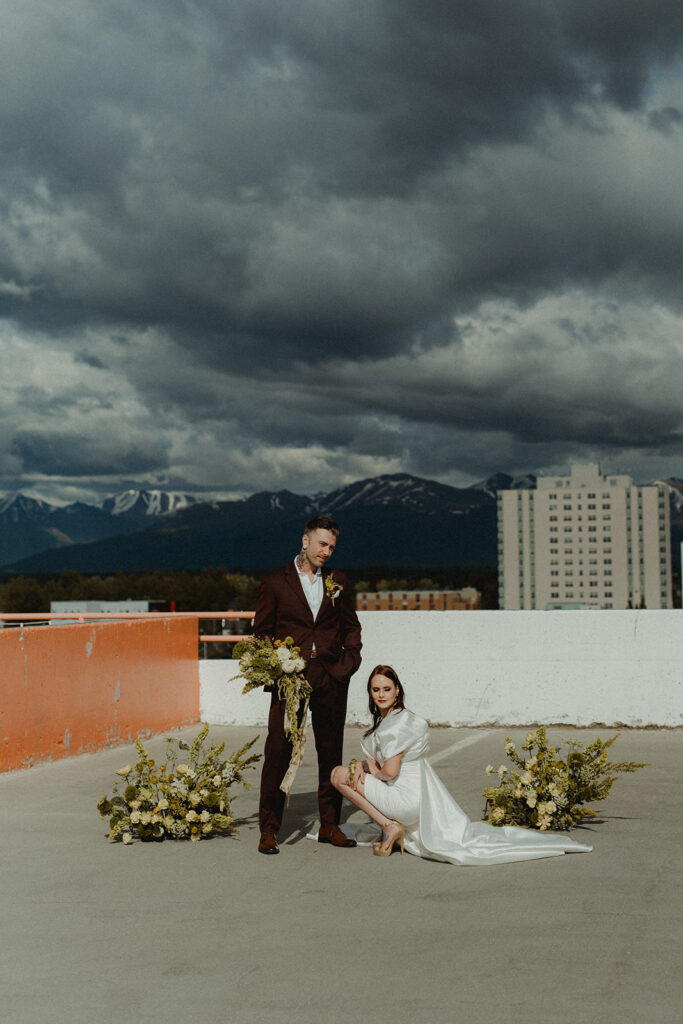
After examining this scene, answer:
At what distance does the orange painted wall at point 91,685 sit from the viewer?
928 centimetres

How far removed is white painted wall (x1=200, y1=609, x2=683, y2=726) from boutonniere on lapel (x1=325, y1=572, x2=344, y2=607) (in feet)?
17.9

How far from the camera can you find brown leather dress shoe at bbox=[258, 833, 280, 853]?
20.5ft

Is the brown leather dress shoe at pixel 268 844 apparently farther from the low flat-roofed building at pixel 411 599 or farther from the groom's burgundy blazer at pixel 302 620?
the low flat-roofed building at pixel 411 599

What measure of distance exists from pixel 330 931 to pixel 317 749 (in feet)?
5.96

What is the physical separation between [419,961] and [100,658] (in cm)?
695

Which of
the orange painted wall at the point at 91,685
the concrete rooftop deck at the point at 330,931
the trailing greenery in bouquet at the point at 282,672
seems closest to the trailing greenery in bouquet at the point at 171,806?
the concrete rooftop deck at the point at 330,931

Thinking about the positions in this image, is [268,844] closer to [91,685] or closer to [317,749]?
[317,749]

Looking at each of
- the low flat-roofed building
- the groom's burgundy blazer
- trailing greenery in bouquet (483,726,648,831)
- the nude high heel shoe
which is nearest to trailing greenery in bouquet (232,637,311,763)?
the groom's burgundy blazer

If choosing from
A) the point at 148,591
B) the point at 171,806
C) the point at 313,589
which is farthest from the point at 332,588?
the point at 148,591

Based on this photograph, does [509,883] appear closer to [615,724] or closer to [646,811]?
[646,811]

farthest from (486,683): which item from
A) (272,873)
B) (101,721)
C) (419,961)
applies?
(419,961)

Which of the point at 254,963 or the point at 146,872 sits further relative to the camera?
the point at 146,872

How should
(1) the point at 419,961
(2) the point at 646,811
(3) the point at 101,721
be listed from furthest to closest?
(3) the point at 101,721, (2) the point at 646,811, (1) the point at 419,961

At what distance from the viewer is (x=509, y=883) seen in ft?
17.9
